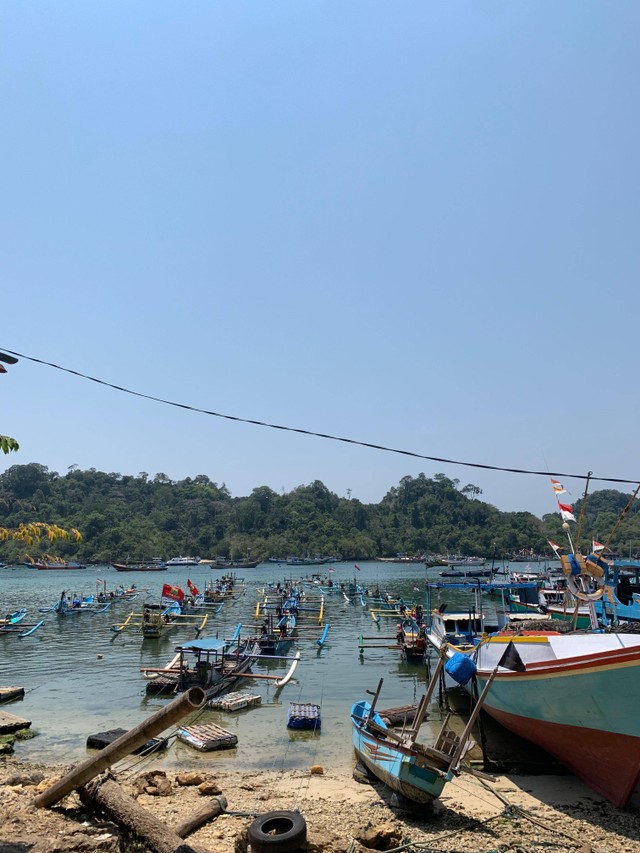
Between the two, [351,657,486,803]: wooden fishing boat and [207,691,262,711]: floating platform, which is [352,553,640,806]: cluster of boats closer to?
[351,657,486,803]: wooden fishing boat

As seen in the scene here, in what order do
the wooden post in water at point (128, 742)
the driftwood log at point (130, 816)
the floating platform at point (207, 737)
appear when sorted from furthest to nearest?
1. the floating platform at point (207, 737)
2. the driftwood log at point (130, 816)
3. the wooden post in water at point (128, 742)

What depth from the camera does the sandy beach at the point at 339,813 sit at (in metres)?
10.3

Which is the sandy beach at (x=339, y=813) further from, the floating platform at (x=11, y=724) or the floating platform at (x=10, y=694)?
the floating platform at (x=10, y=694)

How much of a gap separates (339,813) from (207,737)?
6908mm

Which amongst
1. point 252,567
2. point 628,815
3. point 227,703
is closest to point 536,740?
point 628,815

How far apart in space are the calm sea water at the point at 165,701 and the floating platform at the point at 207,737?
28 centimetres

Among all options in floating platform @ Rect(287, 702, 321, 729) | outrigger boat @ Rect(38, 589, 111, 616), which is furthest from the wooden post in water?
outrigger boat @ Rect(38, 589, 111, 616)

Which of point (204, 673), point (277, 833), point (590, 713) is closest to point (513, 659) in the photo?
point (590, 713)

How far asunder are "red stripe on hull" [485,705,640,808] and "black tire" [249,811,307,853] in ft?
23.9

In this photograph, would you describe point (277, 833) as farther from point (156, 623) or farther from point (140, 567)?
point (140, 567)

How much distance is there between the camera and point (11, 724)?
1967cm

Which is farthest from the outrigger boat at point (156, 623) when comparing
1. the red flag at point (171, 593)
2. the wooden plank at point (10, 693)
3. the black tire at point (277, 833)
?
the black tire at point (277, 833)

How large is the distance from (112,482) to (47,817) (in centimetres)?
19436

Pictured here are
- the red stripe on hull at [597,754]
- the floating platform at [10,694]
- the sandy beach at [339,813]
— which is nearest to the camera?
the sandy beach at [339,813]
